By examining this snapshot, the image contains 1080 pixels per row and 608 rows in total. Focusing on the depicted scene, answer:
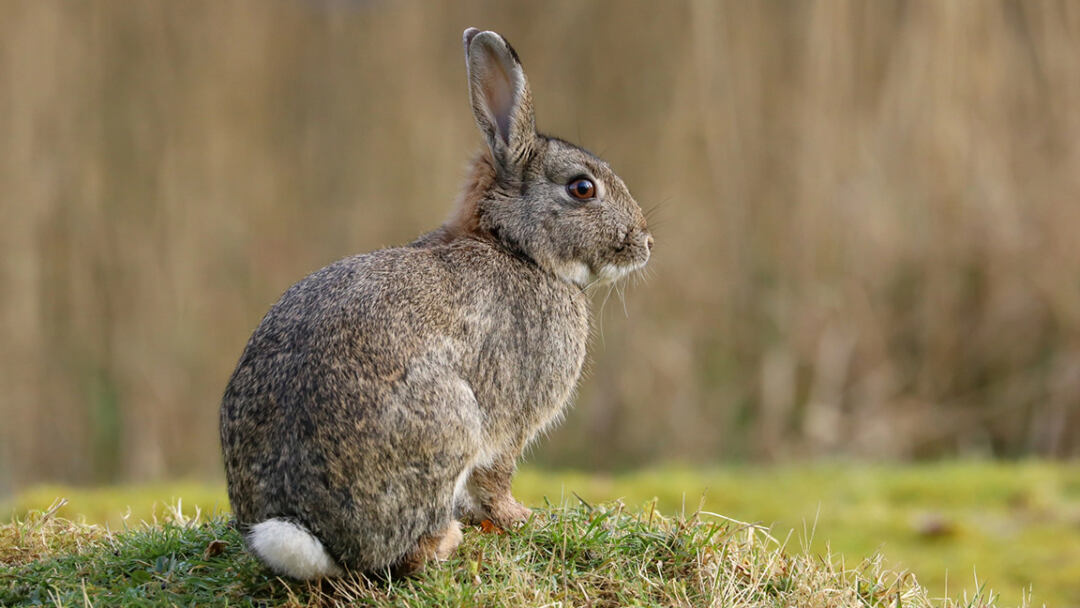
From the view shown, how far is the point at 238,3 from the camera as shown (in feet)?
34.2

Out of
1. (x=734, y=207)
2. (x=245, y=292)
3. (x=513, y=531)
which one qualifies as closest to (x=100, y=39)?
(x=245, y=292)

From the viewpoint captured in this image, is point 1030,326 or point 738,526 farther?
point 1030,326

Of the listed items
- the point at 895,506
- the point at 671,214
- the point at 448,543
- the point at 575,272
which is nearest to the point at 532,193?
the point at 575,272

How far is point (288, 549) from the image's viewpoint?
3564mm

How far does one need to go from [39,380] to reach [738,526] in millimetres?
7411

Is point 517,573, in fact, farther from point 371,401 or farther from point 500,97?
point 500,97

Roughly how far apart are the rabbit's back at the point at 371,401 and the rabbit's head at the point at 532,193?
1.49ft

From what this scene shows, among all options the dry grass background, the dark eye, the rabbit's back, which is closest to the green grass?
the dry grass background

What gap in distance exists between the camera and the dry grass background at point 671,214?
10.1m

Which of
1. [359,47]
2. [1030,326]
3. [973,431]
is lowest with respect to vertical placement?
[973,431]

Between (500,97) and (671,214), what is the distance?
5.95m

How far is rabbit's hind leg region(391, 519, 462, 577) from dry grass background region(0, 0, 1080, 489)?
6.34 metres

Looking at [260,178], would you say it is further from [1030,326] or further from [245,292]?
[1030,326]

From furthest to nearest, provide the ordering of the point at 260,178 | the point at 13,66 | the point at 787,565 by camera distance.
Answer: the point at 260,178, the point at 13,66, the point at 787,565
